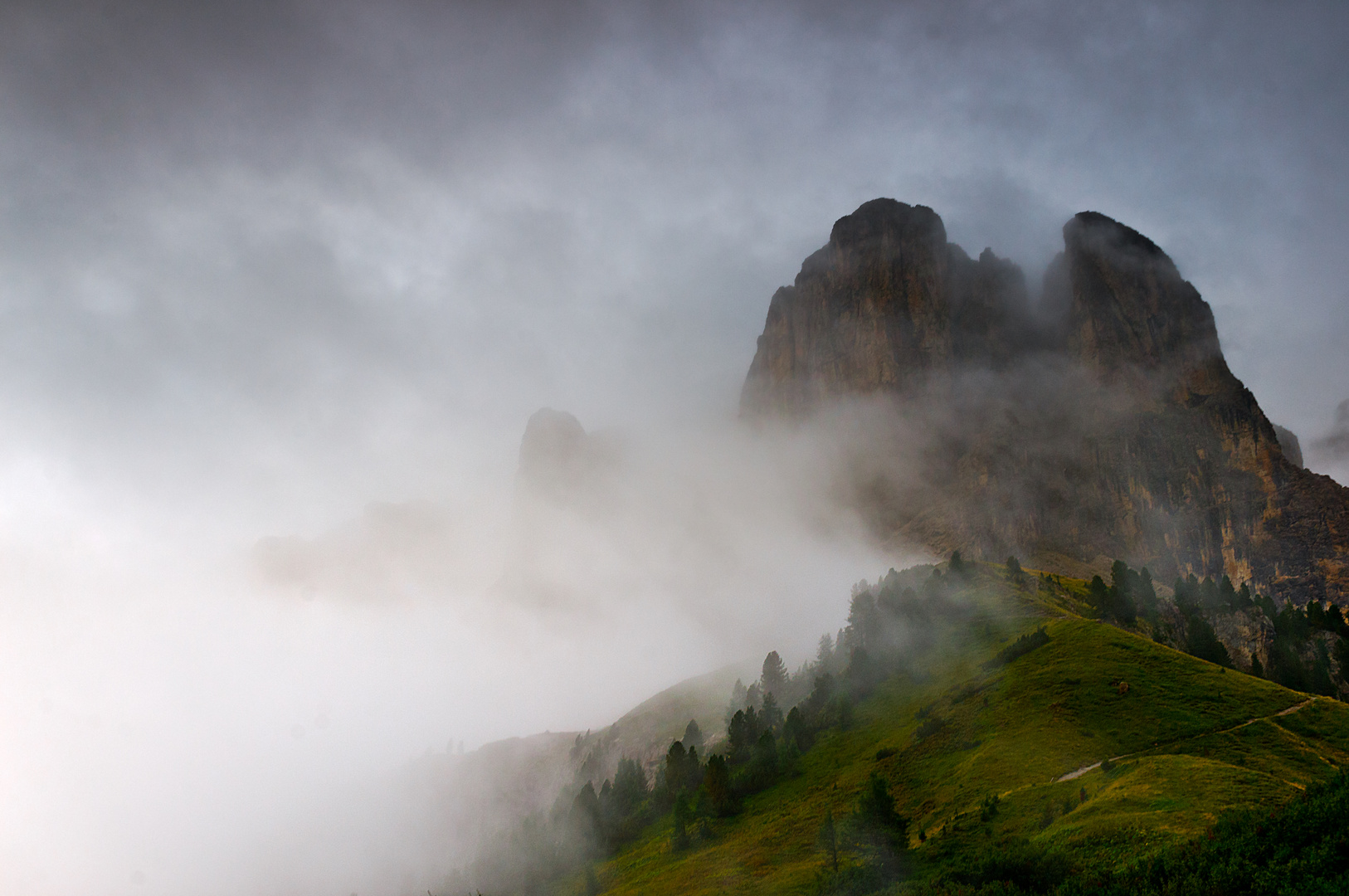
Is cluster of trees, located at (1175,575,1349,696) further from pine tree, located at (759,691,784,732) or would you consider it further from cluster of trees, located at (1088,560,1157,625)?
pine tree, located at (759,691,784,732)

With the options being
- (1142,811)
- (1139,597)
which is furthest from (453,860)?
(1142,811)

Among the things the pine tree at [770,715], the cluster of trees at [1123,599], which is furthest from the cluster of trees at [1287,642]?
the pine tree at [770,715]

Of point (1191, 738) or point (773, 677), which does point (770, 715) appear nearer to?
point (773, 677)

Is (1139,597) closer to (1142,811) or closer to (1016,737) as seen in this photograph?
(1016,737)

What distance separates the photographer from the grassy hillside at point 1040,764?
47.7 meters

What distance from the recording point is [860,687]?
10969cm

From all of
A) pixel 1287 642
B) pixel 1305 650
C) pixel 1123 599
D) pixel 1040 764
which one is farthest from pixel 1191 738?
pixel 1305 650

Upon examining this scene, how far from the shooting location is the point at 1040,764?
61.6 m

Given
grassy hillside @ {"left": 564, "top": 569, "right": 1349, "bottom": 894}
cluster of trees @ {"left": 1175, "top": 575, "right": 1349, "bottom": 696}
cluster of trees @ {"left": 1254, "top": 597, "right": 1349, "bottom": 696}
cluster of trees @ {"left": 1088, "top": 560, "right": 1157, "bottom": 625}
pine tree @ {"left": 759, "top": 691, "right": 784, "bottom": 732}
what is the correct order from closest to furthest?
1. grassy hillside @ {"left": 564, "top": 569, "right": 1349, "bottom": 894}
2. cluster of trees @ {"left": 1254, "top": 597, "right": 1349, "bottom": 696}
3. cluster of trees @ {"left": 1175, "top": 575, "right": 1349, "bottom": 696}
4. pine tree @ {"left": 759, "top": 691, "right": 784, "bottom": 732}
5. cluster of trees @ {"left": 1088, "top": 560, "right": 1157, "bottom": 625}

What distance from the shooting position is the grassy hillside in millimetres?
47656

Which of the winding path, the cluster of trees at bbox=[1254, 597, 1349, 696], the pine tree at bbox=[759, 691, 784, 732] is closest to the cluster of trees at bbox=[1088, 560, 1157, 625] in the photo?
the cluster of trees at bbox=[1254, 597, 1349, 696]

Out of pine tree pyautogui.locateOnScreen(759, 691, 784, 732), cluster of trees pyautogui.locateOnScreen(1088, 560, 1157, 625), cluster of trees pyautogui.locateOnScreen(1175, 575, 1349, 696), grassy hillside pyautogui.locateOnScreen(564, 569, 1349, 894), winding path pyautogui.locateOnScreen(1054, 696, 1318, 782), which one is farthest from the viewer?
cluster of trees pyautogui.locateOnScreen(1088, 560, 1157, 625)

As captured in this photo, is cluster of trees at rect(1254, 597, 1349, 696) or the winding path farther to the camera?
cluster of trees at rect(1254, 597, 1349, 696)

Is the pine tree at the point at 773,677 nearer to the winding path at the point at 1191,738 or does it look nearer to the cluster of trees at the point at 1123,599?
the cluster of trees at the point at 1123,599
